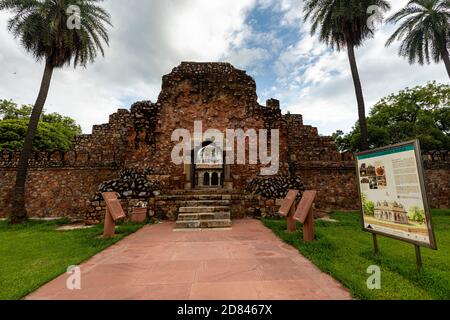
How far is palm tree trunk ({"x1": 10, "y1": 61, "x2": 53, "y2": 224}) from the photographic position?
9.46m

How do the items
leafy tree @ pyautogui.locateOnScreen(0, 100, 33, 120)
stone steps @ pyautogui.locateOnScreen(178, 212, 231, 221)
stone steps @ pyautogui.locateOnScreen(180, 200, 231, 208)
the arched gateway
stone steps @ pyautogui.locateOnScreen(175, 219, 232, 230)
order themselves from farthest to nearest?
1. leafy tree @ pyautogui.locateOnScreen(0, 100, 33, 120)
2. the arched gateway
3. stone steps @ pyautogui.locateOnScreen(180, 200, 231, 208)
4. stone steps @ pyautogui.locateOnScreen(178, 212, 231, 221)
5. stone steps @ pyautogui.locateOnScreen(175, 219, 232, 230)

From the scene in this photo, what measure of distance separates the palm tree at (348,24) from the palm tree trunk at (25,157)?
47.4ft

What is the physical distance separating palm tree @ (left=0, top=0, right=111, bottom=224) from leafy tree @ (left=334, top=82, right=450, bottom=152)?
22431 mm

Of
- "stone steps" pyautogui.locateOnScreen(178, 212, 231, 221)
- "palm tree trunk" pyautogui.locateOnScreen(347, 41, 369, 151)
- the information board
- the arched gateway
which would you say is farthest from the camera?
the arched gateway

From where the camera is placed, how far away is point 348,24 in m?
11.4

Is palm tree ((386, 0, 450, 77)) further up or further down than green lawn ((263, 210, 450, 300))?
further up

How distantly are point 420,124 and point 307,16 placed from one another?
1472 cm

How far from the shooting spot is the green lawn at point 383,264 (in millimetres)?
2688

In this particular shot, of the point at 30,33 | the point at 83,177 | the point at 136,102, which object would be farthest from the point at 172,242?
the point at 30,33

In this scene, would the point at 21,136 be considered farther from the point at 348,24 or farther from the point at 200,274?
the point at 348,24
